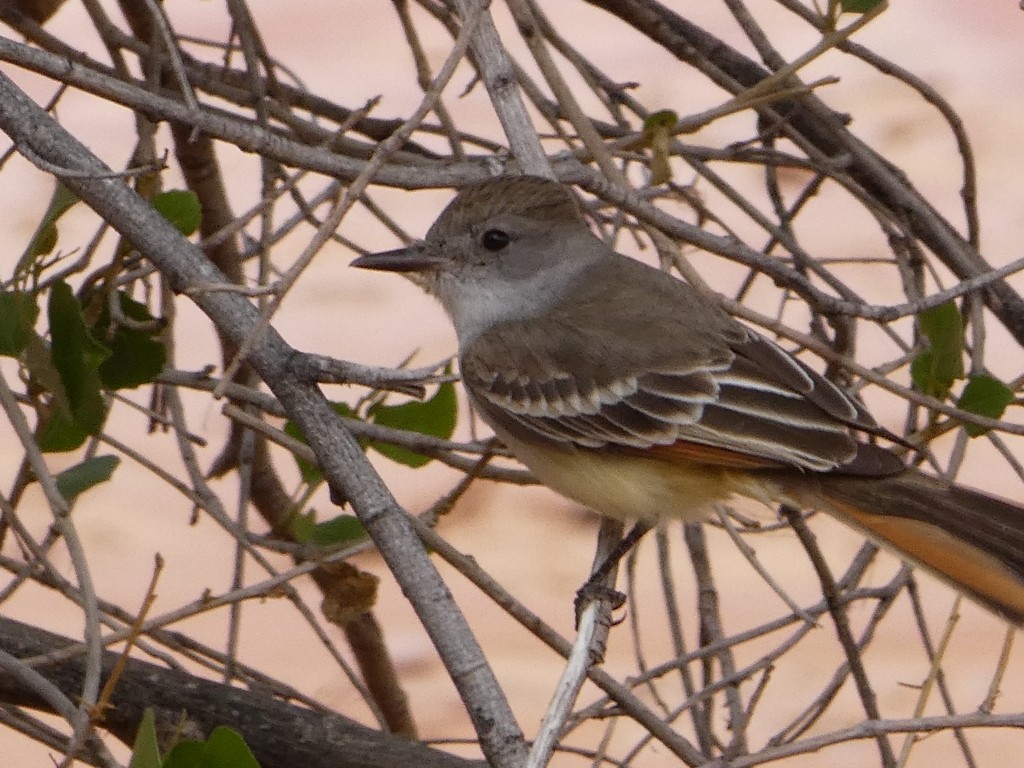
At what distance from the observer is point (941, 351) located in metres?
3.09

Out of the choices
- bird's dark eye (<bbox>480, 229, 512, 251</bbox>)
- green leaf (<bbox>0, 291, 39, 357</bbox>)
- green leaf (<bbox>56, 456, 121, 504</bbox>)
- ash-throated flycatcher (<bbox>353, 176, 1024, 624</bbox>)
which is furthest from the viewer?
bird's dark eye (<bbox>480, 229, 512, 251</bbox>)

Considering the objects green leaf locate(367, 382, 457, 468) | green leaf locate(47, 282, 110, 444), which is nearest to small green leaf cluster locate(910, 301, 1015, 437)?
green leaf locate(367, 382, 457, 468)

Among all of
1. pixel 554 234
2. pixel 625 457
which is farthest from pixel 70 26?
pixel 625 457

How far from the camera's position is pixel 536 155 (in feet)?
10.2

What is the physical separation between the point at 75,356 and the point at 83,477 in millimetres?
248

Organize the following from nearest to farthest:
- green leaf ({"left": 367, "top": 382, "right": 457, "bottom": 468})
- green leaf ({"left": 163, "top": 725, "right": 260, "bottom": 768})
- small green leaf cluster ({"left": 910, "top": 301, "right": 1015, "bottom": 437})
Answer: green leaf ({"left": 163, "top": 725, "right": 260, "bottom": 768}), small green leaf cluster ({"left": 910, "top": 301, "right": 1015, "bottom": 437}), green leaf ({"left": 367, "top": 382, "right": 457, "bottom": 468})

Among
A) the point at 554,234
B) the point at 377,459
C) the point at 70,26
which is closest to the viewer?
the point at 554,234

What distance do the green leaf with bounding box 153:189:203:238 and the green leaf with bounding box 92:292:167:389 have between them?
195 millimetres

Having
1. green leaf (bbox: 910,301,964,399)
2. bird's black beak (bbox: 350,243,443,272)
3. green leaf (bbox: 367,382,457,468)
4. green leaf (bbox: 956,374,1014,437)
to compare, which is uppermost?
bird's black beak (bbox: 350,243,443,272)

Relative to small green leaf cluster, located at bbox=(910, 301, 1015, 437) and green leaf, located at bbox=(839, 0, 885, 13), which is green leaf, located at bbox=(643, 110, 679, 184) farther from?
small green leaf cluster, located at bbox=(910, 301, 1015, 437)

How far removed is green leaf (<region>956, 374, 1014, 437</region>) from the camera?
9.84ft

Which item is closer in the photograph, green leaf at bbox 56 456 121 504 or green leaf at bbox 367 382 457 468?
green leaf at bbox 56 456 121 504

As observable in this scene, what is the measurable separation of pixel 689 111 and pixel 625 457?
17.2ft

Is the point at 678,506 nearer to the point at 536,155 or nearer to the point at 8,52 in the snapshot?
the point at 536,155
